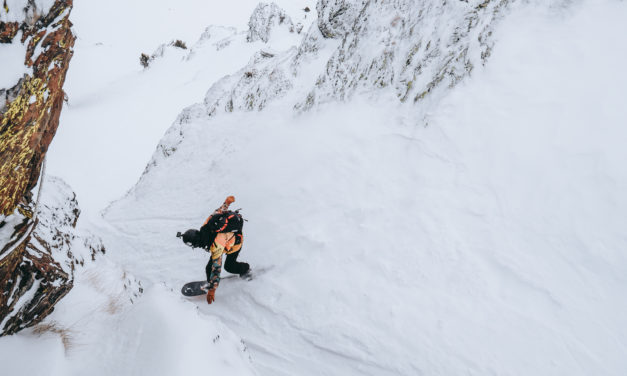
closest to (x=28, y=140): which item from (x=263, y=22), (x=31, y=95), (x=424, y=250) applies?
(x=31, y=95)

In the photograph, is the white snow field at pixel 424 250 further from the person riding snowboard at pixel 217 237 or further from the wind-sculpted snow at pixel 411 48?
the person riding snowboard at pixel 217 237

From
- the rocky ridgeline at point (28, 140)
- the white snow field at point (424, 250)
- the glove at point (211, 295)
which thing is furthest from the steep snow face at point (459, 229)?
the rocky ridgeline at point (28, 140)

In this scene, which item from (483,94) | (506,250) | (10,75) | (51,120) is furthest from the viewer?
(483,94)

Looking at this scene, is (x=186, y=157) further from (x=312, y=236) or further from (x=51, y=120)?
(x=51, y=120)

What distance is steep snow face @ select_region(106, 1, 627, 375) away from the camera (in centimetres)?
418

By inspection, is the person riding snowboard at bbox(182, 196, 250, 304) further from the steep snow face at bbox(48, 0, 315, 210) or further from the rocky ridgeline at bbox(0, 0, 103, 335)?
the steep snow face at bbox(48, 0, 315, 210)

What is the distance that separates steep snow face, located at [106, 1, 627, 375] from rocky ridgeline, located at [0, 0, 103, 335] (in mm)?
2431

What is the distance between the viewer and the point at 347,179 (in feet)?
21.1

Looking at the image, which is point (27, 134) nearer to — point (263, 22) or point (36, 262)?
point (36, 262)

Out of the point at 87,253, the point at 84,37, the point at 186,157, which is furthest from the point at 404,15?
the point at 84,37

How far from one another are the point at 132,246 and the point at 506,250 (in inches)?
316

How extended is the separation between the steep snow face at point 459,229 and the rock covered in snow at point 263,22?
1864 centimetres

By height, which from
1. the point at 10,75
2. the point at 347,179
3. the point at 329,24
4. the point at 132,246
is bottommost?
the point at 132,246

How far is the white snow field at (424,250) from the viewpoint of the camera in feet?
12.9
